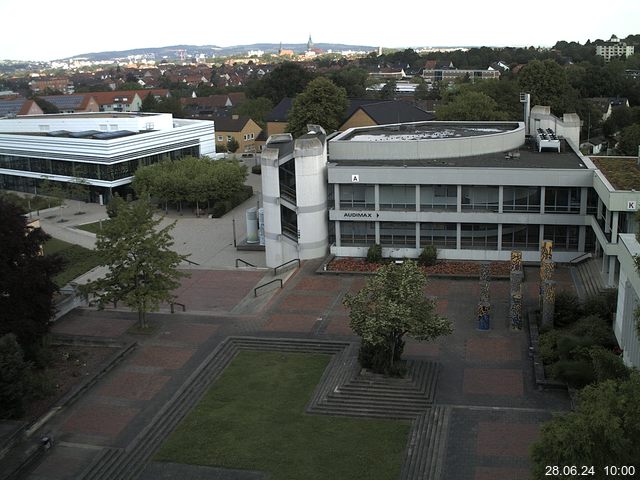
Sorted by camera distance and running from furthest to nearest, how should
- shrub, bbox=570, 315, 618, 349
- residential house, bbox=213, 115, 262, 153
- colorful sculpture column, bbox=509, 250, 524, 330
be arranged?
1. residential house, bbox=213, 115, 262, 153
2. colorful sculpture column, bbox=509, 250, 524, 330
3. shrub, bbox=570, 315, 618, 349

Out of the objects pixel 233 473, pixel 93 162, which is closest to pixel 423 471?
pixel 233 473

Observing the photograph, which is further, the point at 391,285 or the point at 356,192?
the point at 356,192

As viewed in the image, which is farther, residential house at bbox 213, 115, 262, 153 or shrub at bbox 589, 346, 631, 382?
residential house at bbox 213, 115, 262, 153

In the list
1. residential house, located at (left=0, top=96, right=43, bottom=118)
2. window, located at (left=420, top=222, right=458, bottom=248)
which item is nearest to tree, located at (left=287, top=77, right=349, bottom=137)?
window, located at (left=420, top=222, right=458, bottom=248)

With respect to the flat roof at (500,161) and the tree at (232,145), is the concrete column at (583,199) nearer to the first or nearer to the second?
the flat roof at (500,161)

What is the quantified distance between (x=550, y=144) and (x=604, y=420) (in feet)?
108

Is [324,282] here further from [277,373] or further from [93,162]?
[93,162]

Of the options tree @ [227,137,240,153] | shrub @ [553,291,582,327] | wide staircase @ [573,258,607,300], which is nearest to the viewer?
shrub @ [553,291,582,327]

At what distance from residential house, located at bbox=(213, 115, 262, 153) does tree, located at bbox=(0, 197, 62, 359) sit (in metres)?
62.3

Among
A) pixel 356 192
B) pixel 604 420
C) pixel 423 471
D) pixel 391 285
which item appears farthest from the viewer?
pixel 356 192

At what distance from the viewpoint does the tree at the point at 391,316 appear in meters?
24.4

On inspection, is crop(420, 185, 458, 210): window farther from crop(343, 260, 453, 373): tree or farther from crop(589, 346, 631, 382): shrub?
crop(589, 346, 631, 382): shrub

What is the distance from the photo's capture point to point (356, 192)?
39781 millimetres

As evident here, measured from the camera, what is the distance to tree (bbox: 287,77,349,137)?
233 feet
